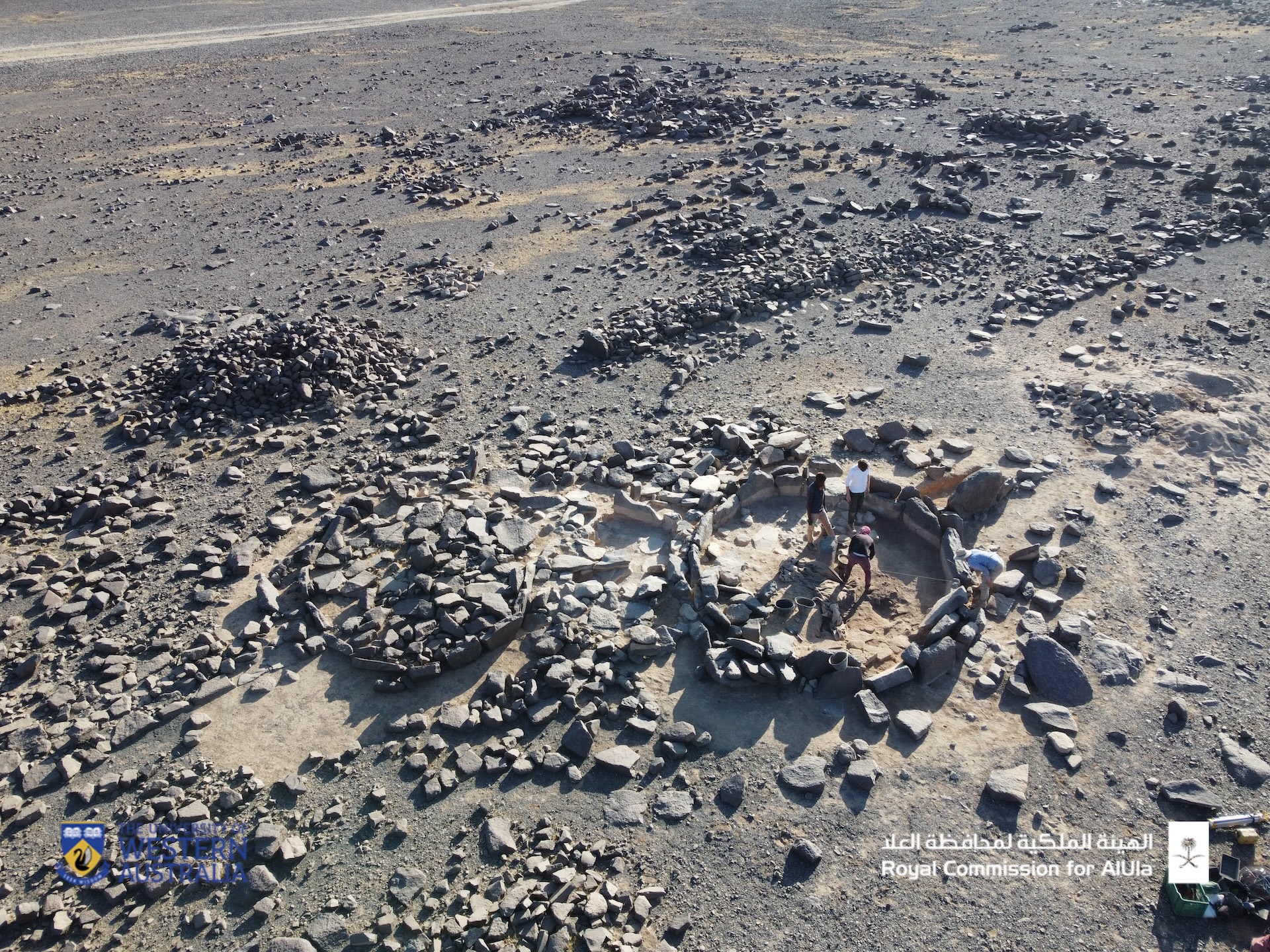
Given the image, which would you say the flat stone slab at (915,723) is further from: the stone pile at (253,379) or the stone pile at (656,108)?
the stone pile at (656,108)

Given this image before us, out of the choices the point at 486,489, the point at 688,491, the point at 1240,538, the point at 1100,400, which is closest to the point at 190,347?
the point at 486,489

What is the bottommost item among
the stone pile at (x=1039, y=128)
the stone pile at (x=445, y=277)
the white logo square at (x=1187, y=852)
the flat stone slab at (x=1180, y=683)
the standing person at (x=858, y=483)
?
the white logo square at (x=1187, y=852)

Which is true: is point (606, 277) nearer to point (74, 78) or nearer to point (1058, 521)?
point (1058, 521)

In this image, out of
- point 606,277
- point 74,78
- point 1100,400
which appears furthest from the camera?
point 74,78

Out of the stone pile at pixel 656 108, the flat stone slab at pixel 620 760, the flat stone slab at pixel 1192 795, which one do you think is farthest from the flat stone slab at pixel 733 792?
the stone pile at pixel 656 108

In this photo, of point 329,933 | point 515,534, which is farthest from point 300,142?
point 329,933

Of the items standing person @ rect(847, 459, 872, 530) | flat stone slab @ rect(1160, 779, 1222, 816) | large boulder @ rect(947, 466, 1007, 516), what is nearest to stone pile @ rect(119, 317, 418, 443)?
standing person @ rect(847, 459, 872, 530)
